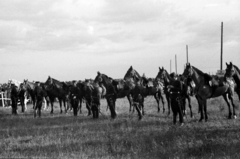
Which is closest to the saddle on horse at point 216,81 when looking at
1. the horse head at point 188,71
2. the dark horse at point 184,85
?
the horse head at point 188,71

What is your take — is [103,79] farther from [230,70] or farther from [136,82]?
[230,70]

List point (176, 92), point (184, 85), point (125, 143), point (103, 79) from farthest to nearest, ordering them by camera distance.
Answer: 1. point (103, 79)
2. point (184, 85)
3. point (176, 92)
4. point (125, 143)

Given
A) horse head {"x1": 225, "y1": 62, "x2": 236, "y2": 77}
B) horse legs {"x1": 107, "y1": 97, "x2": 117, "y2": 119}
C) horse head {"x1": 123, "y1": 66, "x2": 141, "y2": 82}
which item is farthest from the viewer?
horse head {"x1": 123, "y1": 66, "x2": 141, "y2": 82}

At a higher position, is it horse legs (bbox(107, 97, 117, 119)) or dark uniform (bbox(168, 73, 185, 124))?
dark uniform (bbox(168, 73, 185, 124))

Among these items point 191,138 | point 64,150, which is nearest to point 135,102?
point 191,138

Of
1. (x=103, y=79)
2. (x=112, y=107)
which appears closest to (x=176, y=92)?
(x=112, y=107)

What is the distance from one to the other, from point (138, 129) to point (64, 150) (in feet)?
13.3

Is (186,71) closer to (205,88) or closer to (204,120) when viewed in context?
(205,88)

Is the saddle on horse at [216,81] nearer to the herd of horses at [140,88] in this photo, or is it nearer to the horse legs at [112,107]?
the herd of horses at [140,88]

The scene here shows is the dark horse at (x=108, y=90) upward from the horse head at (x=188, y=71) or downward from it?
downward

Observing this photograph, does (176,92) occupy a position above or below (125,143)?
above

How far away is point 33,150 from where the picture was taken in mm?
8953

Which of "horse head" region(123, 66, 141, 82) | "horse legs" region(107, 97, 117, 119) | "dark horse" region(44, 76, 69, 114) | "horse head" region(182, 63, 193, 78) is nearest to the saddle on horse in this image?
"horse head" region(182, 63, 193, 78)

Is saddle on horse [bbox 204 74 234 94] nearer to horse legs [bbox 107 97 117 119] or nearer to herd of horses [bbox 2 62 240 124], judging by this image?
herd of horses [bbox 2 62 240 124]
